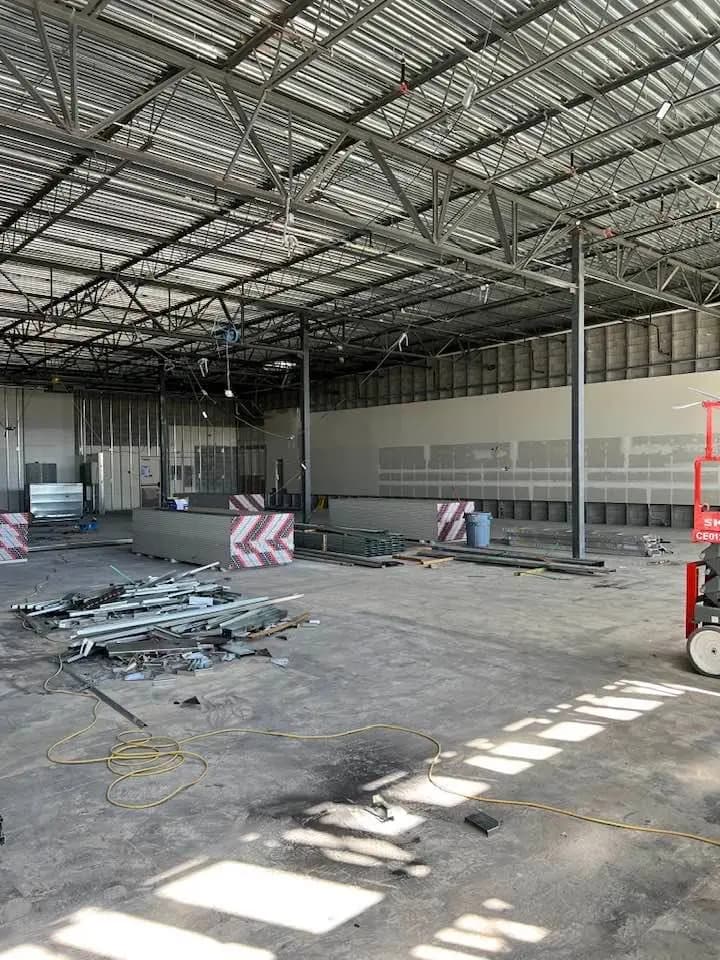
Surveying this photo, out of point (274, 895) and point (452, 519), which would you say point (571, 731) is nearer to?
point (274, 895)

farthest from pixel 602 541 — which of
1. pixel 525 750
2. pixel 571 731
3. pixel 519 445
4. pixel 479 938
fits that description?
pixel 479 938

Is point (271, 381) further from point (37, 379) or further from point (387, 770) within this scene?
point (387, 770)

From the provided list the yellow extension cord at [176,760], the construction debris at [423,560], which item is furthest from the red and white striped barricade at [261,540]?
the yellow extension cord at [176,760]

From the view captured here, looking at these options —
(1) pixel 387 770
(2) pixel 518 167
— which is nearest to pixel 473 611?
(1) pixel 387 770

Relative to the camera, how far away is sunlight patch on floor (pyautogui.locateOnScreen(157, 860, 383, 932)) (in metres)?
3.10

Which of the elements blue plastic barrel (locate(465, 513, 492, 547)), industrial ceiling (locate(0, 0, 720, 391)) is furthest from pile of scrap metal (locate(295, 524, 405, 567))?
industrial ceiling (locate(0, 0, 720, 391))

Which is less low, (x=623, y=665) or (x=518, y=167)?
(x=518, y=167)

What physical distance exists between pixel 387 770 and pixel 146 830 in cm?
167

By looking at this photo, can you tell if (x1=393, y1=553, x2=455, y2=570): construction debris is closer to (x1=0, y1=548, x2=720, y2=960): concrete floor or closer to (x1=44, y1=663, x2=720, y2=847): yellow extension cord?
(x1=0, y1=548, x2=720, y2=960): concrete floor

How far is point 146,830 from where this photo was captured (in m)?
3.87

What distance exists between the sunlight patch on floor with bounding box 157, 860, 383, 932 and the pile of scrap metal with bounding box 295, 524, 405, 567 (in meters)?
11.3

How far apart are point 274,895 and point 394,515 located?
15.9 metres

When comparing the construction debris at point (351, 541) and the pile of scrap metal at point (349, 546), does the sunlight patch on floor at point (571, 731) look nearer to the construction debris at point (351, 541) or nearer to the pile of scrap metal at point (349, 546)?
the pile of scrap metal at point (349, 546)

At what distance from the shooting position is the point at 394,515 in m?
19.0
